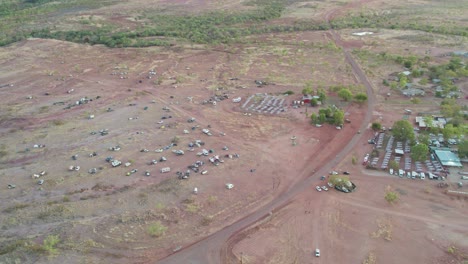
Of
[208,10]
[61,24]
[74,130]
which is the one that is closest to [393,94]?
[74,130]

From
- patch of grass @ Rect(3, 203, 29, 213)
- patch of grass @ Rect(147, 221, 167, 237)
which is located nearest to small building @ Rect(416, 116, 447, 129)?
patch of grass @ Rect(147, 221, 167, 237)

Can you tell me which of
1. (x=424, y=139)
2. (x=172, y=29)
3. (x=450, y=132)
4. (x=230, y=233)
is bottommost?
(x=230, y=233)

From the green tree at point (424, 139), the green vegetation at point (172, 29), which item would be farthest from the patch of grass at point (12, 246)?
the green vegetation at point (172, 29)

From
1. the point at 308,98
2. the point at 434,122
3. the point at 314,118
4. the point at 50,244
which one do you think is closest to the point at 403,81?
the point at 434,122

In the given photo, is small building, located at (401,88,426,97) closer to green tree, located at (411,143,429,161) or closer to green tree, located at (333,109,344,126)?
green tree, located at (333,109,344,126)

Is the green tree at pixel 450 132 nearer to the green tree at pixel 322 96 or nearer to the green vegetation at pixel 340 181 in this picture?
the green vegetation at pixel 340 181

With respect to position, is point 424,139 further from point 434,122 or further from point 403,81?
point 403,81
